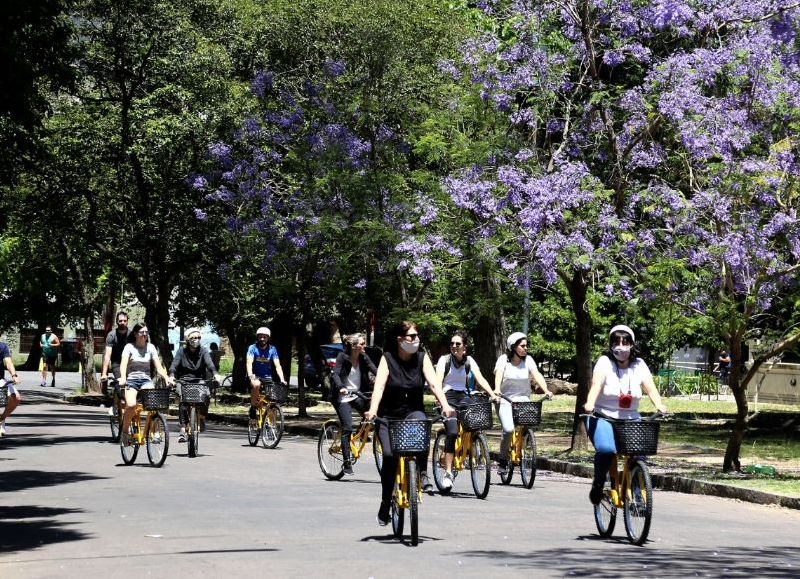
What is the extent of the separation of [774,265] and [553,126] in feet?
19.0

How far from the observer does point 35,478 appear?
18047 millimetres

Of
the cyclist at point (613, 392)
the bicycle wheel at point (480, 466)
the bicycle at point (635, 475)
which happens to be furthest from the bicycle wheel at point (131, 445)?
the bicycle at point (635, 475)

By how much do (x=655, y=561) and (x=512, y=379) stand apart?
24.8 ft

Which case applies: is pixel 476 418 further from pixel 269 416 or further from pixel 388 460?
pixel 269 416

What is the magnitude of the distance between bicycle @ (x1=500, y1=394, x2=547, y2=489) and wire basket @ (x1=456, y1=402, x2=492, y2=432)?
2.61 ft

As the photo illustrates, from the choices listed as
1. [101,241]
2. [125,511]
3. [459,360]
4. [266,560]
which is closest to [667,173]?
[459,360]

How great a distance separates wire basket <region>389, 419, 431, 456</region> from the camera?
11648 mm

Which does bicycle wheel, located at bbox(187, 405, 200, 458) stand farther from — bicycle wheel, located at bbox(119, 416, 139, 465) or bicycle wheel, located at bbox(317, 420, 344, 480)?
bicycle wheel, located at bbox(317, 420, 344, 480)

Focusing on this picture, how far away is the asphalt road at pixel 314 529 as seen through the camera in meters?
10.5

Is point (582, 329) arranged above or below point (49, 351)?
below

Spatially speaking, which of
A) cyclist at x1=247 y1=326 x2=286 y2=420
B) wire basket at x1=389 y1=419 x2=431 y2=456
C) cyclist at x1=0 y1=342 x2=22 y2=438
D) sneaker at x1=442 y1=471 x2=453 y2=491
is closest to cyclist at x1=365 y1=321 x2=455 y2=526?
wire basket at x1=389 y1=419 x2=431 y2=456

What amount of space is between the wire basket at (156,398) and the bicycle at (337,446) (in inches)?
87.8

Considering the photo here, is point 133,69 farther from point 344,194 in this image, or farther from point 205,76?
point 344,194

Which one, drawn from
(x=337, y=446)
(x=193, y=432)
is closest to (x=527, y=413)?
(x=337, y=446)
